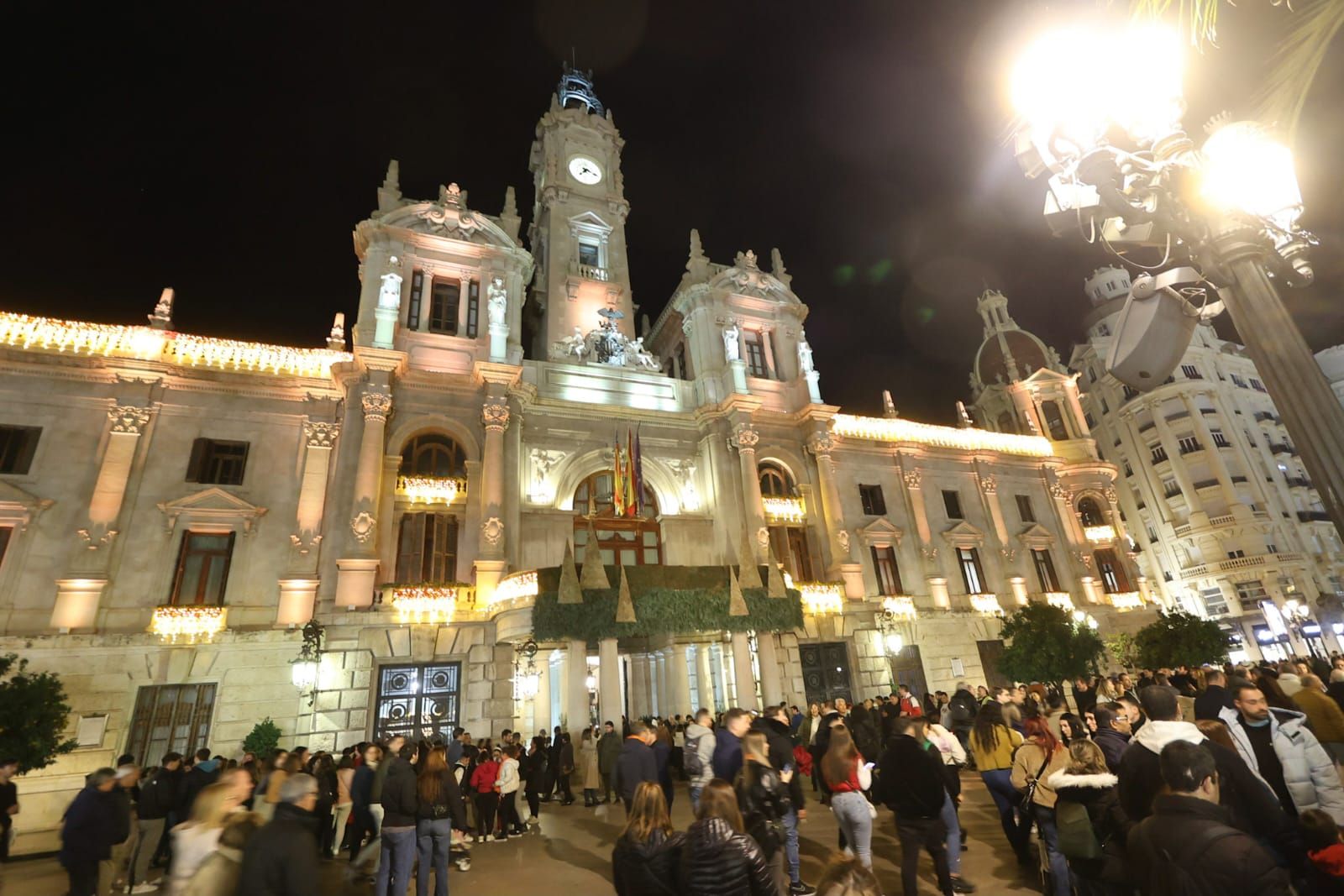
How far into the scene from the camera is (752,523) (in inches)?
984

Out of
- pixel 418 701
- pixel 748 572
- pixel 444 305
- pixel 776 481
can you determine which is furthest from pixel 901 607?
pixel 444 305

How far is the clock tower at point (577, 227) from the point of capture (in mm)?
29812

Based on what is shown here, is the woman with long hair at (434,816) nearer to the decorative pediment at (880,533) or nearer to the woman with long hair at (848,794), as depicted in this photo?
the woman with long hair at (848,794)

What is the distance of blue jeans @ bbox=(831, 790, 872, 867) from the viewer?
6395 millimetres

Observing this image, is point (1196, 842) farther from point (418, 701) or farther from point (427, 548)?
point (427, 548)

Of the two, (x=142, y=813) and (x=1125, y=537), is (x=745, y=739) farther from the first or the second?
(x=1125, y=537)

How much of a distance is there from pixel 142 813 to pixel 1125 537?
4014 cm

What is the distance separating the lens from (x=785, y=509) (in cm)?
2708

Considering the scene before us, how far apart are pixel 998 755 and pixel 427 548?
1817 cm

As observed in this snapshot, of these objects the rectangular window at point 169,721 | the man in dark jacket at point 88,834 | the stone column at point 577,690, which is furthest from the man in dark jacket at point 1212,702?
the rectangular window at point 169,721

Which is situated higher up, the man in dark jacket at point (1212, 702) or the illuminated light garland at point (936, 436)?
the illuminated light garland at point (936, 436)

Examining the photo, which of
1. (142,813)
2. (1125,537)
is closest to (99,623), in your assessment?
(142,813)

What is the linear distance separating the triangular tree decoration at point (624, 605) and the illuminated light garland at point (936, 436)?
14.4m

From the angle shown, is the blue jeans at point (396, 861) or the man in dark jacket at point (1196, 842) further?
the blue jeans at point (396, 861)
